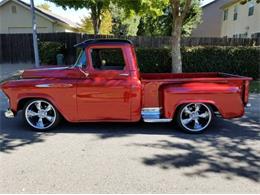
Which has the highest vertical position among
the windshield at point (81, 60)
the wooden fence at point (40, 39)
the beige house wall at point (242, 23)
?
the beige house wall at point (242, 23)

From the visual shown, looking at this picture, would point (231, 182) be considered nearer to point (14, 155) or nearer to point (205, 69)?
point (14, 155)

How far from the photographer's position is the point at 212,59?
11.9 m

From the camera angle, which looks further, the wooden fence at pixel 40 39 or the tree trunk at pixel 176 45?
the wooden fence at pixel 40 39

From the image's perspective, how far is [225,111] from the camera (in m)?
5.21

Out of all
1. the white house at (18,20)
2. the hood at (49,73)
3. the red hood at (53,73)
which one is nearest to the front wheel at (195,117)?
the red hood at (53,73)

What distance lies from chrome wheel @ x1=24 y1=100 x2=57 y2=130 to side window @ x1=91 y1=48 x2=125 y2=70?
1266mm

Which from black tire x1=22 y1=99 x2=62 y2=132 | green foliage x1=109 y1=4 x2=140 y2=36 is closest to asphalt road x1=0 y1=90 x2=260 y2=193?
black tire x1=22 y1=99 x2=62 y2=132

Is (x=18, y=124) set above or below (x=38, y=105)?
below

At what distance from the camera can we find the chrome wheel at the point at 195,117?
5297mm

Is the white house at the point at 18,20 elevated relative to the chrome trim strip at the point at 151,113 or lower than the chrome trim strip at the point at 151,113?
elevated

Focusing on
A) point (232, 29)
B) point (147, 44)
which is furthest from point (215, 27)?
point (147, 44)

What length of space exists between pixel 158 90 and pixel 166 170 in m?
1.89

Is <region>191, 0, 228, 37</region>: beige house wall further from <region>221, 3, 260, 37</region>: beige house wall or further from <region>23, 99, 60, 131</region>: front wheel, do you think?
<region>23, 99, 60, 131</region>: front wheel

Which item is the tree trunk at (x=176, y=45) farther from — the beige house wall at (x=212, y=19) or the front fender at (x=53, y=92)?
the beige house wall at (x=212, y=19)
